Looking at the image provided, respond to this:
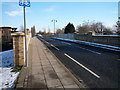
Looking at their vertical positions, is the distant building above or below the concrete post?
above

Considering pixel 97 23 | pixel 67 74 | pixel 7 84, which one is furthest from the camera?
pixel 97 23

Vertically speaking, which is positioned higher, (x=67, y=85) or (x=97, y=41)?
(x=97, y=41)

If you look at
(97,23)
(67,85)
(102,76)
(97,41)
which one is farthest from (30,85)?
(97,23)

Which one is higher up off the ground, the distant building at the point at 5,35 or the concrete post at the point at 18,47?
the distant building at the point at 5,35

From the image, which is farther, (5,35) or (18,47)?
(5,35)

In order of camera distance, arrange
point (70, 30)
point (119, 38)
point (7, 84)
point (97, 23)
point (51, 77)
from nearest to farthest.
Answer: point (7, 84)
point (51, 77)
point (119, 38)
point (70, 30)
point (97, 23)

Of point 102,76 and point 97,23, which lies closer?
point 102,76

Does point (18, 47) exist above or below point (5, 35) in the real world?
below

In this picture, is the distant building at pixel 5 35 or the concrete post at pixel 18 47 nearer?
the concrete post at pixel 18 47

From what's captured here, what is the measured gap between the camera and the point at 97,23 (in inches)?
2943

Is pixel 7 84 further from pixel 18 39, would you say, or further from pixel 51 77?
pixel 18 39

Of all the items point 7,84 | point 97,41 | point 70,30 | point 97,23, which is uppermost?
point 97,23

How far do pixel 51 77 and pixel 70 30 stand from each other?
52560mm

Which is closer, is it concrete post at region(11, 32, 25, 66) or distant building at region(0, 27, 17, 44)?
concrete post at region(11, 32, 25, 66)
